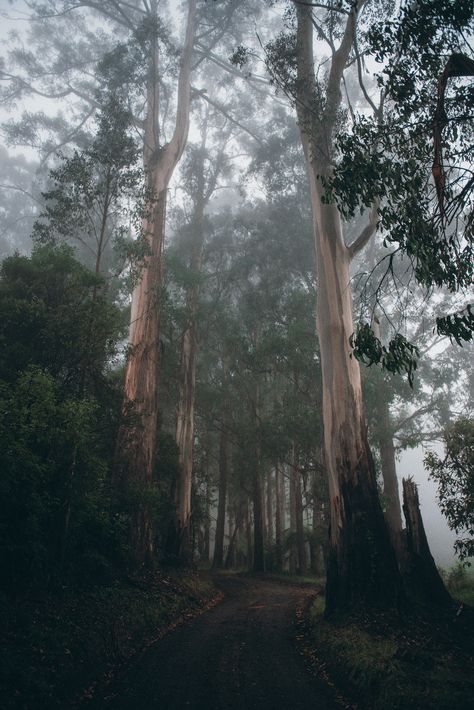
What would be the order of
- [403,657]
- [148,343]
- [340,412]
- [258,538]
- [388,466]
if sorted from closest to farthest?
[403,657] → [340,412] → [148,343] → [258,538] → [388,466]

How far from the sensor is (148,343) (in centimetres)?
1333

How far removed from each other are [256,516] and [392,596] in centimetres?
1191

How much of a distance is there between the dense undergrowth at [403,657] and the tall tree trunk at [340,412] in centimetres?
61

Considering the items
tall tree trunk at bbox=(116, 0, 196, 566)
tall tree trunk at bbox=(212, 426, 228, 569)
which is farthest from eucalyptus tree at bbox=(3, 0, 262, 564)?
tall tree trunk at bbox=(212, 426, 228, 569)

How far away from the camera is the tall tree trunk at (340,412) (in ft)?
26.1

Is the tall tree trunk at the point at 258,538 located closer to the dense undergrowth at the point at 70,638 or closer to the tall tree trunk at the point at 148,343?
the tall tree trunk at the point at 148,343

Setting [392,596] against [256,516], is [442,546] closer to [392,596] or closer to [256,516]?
[256,516]

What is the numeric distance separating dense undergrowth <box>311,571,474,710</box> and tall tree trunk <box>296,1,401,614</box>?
0.61 m

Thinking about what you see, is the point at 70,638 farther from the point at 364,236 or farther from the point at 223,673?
the point at 364,236

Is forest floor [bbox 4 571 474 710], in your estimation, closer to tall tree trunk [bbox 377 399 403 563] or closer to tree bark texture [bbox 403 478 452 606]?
tree bark texture [bbox 403 478 452 606]

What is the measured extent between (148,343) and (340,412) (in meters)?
6.25

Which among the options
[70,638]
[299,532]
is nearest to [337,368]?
[70,638]

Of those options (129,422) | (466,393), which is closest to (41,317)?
(129,422)

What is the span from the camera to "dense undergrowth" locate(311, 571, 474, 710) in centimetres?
452
